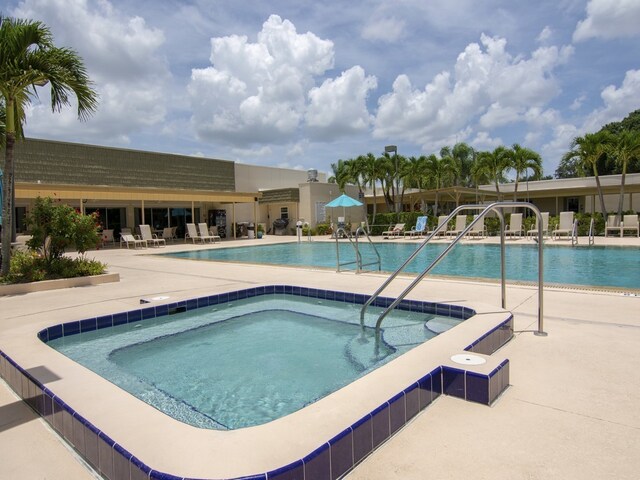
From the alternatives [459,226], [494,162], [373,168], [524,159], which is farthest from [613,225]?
[373,168]

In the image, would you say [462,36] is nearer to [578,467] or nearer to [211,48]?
[211,48]

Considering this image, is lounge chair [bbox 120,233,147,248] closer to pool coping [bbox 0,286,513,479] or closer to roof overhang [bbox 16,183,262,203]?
roof overhang [bbox 16,183,262,203]

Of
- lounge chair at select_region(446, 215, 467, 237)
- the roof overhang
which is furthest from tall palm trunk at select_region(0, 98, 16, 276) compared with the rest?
lounge chair at select_region(446, 215, 467, 237)

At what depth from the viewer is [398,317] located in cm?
562

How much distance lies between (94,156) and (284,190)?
10.8 meters

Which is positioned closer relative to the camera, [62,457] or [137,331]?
[62,457]

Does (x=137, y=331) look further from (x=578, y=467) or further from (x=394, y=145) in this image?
(x=394, y=145)

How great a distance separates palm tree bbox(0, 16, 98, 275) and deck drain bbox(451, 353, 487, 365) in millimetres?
8326

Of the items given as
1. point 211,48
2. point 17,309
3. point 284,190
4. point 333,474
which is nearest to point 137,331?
point 17,309

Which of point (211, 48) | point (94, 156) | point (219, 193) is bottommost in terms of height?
point (219, 193)

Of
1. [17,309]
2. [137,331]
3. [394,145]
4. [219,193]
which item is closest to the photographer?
[137,331]

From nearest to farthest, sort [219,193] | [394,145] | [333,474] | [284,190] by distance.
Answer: [333,474] → [219,193] → [394,145] → [284,190]

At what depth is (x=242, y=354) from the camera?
4.65 meters

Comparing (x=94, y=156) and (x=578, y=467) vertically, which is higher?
(x=94, y=156)
